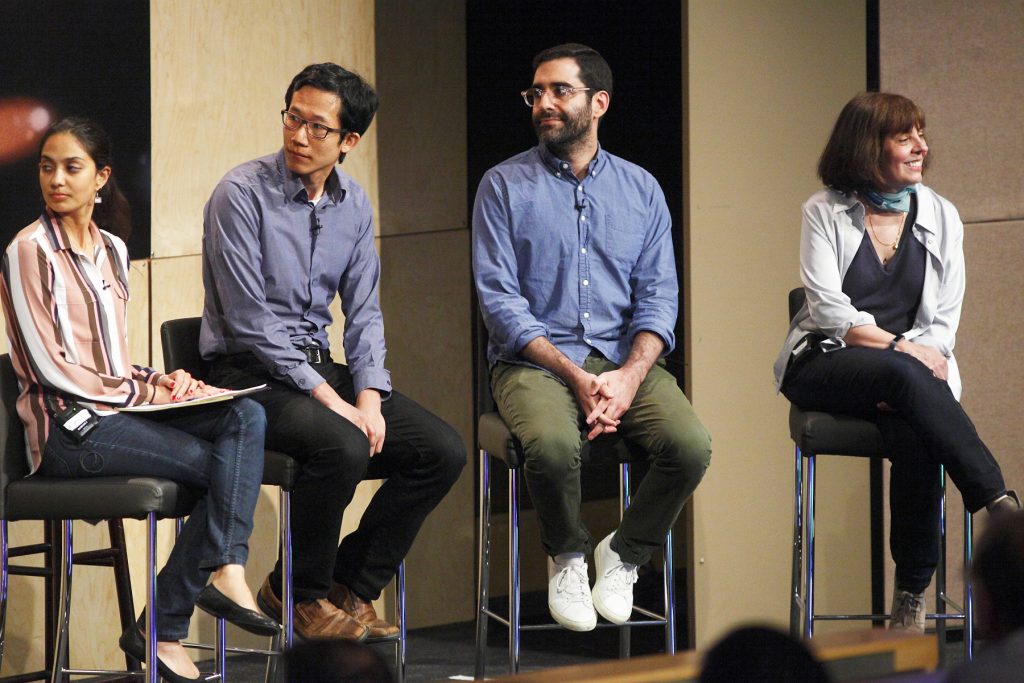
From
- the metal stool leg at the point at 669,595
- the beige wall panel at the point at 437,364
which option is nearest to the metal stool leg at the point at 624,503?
the metal stool leg at the point at 669,595

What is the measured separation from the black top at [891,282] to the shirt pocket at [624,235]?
0.55m

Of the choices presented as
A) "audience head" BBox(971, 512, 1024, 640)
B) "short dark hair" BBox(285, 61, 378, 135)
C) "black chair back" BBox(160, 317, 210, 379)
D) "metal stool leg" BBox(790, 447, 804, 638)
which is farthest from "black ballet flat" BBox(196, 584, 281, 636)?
"audience head" BBox(971, 512, 1024, 640)

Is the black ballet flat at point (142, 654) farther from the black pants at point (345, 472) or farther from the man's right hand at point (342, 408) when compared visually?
the man's right hand at point (342, 408)

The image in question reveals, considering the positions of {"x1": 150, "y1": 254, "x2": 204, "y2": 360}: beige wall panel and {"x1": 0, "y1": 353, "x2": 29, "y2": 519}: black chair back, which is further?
{"x1": 150, "y1": 254, "x2": 204, "y2": 360}: beige wall panel

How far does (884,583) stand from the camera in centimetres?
421

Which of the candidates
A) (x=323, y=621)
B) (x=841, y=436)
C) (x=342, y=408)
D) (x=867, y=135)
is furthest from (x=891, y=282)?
(x=323, y=621)

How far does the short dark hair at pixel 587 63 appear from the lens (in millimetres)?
3678

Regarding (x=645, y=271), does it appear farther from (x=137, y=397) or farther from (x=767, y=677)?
(x=767, y=677)

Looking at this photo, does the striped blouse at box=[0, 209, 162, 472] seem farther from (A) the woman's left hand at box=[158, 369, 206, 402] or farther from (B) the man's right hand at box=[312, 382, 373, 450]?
(B) the man's right hand at box=[312, 382, 373, 450]

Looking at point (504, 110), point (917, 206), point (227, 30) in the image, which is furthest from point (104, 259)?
point (917, 206)

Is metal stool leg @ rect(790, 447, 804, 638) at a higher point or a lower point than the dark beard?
lower

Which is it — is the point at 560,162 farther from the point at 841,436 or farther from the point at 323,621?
the point at 323,621

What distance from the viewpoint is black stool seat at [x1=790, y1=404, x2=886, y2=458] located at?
3.34 meters

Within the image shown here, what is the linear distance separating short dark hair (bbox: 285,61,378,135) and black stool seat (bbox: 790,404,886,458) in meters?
1.34
